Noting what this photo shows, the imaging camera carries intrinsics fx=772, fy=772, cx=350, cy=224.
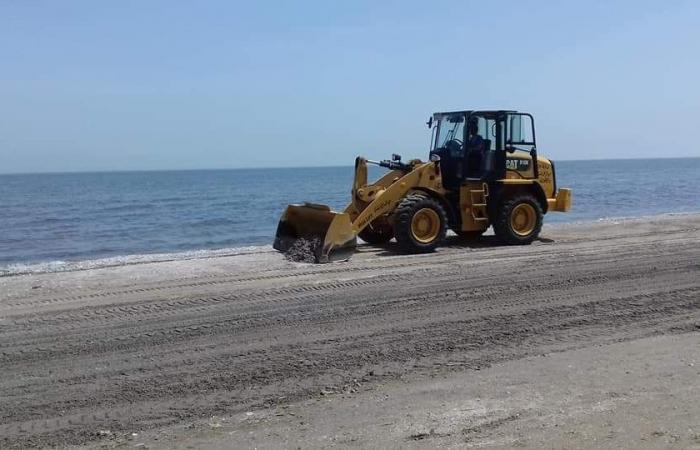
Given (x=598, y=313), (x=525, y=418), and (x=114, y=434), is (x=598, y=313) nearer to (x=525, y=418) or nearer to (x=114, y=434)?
(x=525, y=418)

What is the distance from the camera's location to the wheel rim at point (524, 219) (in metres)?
14.2

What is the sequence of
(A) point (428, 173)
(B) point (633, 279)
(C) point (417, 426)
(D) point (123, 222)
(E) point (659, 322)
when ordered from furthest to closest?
(D) point (123, 222) < (A) point (428, 173) < (B) point (633, 279) < (E) point (659, 322) < (C) point (417, 426)

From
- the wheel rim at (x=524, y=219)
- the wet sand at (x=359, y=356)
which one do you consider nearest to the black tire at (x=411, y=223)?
the wet sand at (x=359, y=356)

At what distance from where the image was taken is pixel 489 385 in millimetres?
5945

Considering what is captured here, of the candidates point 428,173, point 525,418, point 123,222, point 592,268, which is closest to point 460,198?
point 428,173

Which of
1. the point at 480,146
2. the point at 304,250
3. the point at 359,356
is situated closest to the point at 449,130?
the point at 480,146

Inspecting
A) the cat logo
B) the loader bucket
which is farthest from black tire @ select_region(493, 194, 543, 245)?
the loader bucket

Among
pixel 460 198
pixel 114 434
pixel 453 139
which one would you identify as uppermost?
pixel 453 139

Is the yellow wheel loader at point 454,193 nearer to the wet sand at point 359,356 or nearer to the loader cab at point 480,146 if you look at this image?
the loader cab at point 480,146

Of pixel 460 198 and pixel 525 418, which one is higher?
pixel 460 198

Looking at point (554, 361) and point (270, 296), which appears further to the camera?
point (270, 296)

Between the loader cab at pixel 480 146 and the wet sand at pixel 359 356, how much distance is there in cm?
305

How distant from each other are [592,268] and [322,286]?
3864 mm

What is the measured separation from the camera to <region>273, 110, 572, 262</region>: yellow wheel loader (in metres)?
12.9
